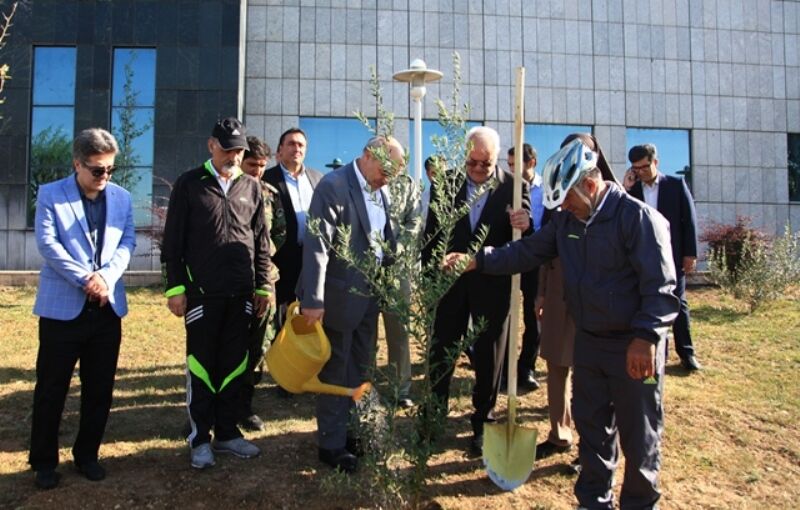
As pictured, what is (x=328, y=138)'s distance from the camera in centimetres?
1338

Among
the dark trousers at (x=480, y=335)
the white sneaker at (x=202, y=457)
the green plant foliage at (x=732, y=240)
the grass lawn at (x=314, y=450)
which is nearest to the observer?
the grass lawn at (x=314, y=450)

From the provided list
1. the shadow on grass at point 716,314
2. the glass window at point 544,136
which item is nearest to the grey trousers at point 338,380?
the shadow on grass at point 716,314

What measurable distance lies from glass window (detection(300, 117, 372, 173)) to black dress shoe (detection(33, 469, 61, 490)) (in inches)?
406

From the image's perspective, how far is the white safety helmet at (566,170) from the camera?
2994 mm

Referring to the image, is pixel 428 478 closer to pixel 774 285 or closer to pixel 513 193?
pixel 513 193

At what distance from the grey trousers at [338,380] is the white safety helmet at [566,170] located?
1437mm

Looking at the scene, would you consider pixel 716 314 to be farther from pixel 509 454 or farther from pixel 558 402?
pixel 509 454

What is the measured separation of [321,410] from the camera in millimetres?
3795

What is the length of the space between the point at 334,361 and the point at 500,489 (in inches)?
48.3

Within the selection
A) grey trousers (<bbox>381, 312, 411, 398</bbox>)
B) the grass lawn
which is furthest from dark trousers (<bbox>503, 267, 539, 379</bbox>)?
grey trousers (<bbox>381, 312, 411, 398</bbox>)

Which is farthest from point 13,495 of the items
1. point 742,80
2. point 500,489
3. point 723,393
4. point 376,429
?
point 742,80

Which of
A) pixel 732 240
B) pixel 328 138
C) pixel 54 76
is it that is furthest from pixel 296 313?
pixel 54 76

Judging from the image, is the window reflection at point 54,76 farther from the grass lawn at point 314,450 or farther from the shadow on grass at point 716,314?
the shadow on grass at point 716,314

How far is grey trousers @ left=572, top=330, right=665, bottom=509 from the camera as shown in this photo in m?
2.97
